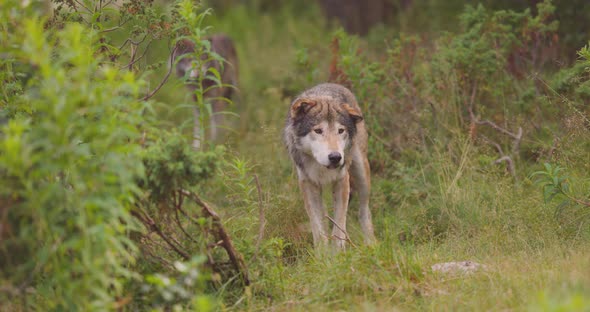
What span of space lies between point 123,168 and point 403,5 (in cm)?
1092

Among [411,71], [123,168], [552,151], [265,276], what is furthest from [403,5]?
[123,168]

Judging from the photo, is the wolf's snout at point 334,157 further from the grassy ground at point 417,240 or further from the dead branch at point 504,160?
the dead branch at point 504,160

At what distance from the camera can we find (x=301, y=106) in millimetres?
6172

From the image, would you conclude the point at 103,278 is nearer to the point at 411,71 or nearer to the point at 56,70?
the point at 56,70

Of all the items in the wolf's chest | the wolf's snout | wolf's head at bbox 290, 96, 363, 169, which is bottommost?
the wolf's chest

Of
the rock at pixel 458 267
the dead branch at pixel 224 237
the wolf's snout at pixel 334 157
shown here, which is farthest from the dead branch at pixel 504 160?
the dead branch at pixel 224 237

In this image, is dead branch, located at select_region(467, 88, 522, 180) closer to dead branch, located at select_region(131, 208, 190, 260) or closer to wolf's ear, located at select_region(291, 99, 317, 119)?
wolf's ear, located at select_region(291, 99, 317, 119)

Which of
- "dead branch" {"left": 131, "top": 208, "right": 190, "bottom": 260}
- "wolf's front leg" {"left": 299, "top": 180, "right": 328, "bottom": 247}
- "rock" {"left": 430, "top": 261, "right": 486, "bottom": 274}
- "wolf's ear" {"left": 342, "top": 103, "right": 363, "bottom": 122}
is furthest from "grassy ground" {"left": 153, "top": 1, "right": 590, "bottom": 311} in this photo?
"wolf's ear" {"left": 342, "top": 103, "right": 363, "bottom": 122}

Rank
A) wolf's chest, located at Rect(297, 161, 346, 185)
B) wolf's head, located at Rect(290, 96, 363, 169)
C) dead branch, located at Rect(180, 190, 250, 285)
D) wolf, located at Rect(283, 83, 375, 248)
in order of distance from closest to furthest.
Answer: dead branch, located at Rect(180, 190, 250, 285), wolf's head, located at Rect(290, 96, 363, 169), wolf, located at Rect(283, 83, 375, 248), wolf's chest, located at Rect(297, 161, 346, 185)

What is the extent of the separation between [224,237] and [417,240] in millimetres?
2217

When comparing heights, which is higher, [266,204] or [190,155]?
[190,155]

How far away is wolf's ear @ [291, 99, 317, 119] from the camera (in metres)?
6.14

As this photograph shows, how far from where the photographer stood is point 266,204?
6379 mm

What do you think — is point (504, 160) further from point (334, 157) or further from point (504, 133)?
point (334, 157)
